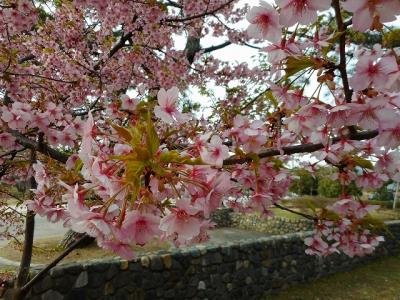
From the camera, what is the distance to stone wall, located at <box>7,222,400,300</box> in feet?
14.5

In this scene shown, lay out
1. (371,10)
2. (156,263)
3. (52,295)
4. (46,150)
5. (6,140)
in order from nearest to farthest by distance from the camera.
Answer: (371,10) → (46,150) → (6,140) → (52,295) → (156,263)

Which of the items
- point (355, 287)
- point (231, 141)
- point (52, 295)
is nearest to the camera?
point (231, 141)

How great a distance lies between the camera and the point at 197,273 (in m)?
5.68

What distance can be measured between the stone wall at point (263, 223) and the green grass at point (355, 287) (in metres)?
3.79

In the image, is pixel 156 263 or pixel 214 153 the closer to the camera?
pixel 214 153

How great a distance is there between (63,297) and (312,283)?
4886 mm

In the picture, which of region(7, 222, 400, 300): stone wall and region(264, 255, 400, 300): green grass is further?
region(264, 255, 400, 300): green grass

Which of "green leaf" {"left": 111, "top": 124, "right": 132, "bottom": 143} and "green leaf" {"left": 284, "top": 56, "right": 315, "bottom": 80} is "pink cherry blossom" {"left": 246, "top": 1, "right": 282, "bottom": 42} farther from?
"green leaf" {"left": 111, "top": 124, "right": 132, "bottom": 143}

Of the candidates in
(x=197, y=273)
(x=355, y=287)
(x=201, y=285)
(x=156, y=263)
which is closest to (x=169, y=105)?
(x=156, y=263)

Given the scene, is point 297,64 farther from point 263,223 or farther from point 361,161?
point 263,223

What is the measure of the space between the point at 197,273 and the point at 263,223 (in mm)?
8352

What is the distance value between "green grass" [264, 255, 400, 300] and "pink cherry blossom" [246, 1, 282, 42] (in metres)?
6.10

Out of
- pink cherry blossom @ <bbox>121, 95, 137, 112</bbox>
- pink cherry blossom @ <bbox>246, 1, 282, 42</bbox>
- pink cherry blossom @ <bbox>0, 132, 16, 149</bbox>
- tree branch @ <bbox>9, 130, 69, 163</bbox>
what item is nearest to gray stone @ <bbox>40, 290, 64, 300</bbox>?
pink cherry blossom @ <bbox>0, 132, 16, 149</bbox>

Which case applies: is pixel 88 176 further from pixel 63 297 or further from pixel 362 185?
pixel 63 297
